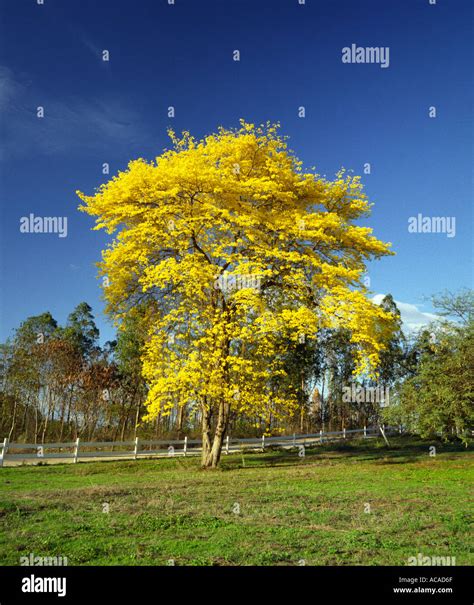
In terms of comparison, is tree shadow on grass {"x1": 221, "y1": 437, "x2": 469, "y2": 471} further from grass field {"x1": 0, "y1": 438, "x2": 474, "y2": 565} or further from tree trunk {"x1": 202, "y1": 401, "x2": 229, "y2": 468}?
grass field {"x1": 0, "y1": 438, "x2": 474, "y2": 565}

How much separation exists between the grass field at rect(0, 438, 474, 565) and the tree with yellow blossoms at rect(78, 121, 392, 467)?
4.23 meters

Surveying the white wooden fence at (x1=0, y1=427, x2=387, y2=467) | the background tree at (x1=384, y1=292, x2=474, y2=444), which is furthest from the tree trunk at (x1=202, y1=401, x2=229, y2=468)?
the background tree at (x1=384, y1=292, x2=474, y2=444)

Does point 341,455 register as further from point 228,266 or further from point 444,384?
point 228,266

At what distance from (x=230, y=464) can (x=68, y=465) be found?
766cm

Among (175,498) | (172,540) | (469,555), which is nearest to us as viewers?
(469,555)

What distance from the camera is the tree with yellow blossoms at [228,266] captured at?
2070cm

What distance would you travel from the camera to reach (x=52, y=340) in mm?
40688

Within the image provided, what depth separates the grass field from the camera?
801 centimetres

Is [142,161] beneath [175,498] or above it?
above

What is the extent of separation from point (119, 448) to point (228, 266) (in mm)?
20295

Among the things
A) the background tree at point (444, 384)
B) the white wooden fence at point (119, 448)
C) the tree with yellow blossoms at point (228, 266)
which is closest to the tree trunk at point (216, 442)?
the tree with yellow blossoms at point (228, 266)

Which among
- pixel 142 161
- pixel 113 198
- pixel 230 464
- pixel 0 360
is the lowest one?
pixel 230 464
